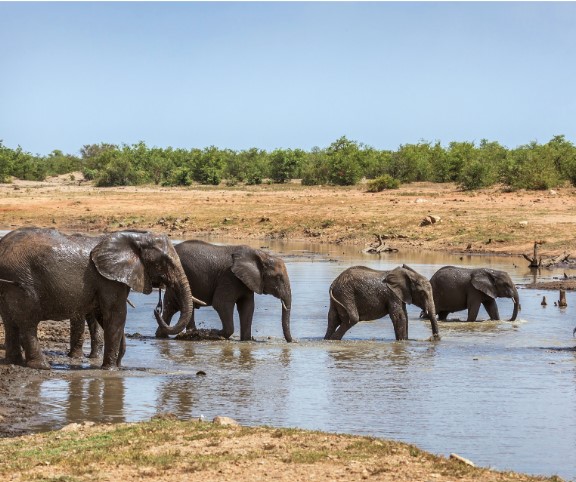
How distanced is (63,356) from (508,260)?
20.7 metres

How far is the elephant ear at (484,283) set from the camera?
Result: 22328 mm

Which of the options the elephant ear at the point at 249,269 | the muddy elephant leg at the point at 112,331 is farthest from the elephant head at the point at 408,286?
the muddy elephant leg at the point at 112,331

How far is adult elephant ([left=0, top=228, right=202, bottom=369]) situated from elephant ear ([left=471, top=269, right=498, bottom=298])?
9.41 meters

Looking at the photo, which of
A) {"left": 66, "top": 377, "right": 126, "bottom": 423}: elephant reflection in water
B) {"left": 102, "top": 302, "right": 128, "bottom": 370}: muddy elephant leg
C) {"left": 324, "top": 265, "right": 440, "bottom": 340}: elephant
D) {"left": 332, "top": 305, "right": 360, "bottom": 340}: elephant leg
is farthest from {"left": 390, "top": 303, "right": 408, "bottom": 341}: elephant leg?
{"left": 66, "top": 377, "right": 126, "bottom": 423}: elephant reflection in water

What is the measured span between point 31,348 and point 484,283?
1118cm

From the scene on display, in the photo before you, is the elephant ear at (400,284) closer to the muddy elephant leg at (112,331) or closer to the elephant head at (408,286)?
the elephant head at (408,286)

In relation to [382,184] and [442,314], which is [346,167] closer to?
[382,184]

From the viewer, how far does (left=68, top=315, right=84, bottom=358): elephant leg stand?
579 inches

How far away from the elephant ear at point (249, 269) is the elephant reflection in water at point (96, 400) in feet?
16.8

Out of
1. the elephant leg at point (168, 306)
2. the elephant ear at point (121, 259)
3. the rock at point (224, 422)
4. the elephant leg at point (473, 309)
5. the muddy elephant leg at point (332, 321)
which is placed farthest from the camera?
the elephant leg at point (473, 309)

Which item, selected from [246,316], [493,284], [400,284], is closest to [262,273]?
[246,316]

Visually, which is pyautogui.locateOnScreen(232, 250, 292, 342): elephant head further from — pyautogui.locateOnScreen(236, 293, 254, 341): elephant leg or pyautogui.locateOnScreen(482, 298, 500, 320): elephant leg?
pyautogui.locateOnScreen(482, 298, 500, 320): elephant leg

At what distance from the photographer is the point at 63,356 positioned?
1546 centimetres

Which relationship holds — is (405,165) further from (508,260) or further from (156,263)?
(156,263)
